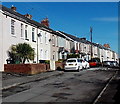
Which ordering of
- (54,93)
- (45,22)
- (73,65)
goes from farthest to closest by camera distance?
(45,22) → (73,65) → (54,93)

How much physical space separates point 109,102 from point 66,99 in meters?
1.89

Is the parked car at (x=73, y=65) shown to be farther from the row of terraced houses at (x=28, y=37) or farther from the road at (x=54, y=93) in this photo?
the road at (x=54, y=93)

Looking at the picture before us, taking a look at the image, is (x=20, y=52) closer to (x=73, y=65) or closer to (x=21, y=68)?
(x=21, y=68)

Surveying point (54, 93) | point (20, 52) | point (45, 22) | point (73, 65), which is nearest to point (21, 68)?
point (20, 52)

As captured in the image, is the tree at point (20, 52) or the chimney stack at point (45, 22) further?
the chimney stack at point (45, 22)

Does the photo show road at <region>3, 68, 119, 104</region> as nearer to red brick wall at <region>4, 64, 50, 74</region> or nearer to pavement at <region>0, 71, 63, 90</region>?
→ pavement at <region>0, 71, 63, 90</region>

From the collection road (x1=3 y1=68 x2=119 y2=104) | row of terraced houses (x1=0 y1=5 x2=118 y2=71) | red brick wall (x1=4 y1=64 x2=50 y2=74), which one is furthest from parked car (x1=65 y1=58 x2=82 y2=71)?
road (x1=3 y1=68 x2=119 y2=104)

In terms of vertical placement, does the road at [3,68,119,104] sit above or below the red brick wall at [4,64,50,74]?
below

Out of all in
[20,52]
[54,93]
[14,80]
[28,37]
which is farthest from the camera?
[28,37]

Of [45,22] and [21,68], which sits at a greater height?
[45,22]

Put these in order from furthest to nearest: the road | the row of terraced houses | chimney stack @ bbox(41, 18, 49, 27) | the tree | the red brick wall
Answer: chimney stack @ bbox(41, 18, 49, 27), the tree, the row of terraced houses, the red brick wall, the road

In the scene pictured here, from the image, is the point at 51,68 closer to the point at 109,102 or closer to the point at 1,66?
the point at 1,66

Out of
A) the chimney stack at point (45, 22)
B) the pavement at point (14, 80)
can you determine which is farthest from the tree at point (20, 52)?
the chimney stack at point (45, 22)

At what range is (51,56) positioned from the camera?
39.6m
